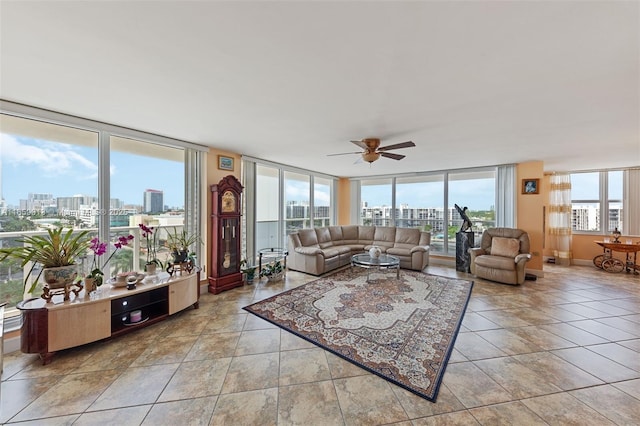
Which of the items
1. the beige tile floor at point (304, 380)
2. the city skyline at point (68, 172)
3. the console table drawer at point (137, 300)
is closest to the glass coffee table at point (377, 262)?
the beige tile floor at point (304, 380)

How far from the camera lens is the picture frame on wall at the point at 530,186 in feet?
16.2

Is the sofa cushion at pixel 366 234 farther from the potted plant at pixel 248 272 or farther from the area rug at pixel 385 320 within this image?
the potted plant at pixel 248 272

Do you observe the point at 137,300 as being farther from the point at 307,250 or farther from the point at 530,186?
the point at 530,186

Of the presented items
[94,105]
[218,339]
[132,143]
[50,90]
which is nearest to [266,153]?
[132,143]

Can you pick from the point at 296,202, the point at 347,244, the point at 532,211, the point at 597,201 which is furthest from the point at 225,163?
the point at 597,201

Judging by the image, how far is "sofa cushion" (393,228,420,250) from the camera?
6.15 m

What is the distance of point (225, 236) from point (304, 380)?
9.04ft

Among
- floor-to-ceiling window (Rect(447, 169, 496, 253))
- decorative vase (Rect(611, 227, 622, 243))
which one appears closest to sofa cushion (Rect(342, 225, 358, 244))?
floor-to-ceiling window (Rect(447, 169, 496, 253))

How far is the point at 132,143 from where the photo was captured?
Result: 129 inches

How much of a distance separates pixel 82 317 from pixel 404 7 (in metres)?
3.60

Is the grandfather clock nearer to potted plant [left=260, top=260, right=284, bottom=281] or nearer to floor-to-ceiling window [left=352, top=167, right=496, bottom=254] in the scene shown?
potted plant [left=260, top=260, right=284, bottom=281]

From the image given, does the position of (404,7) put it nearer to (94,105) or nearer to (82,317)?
(94,105)

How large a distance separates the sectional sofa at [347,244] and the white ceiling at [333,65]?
9.53 feet

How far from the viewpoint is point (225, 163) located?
428 cm
